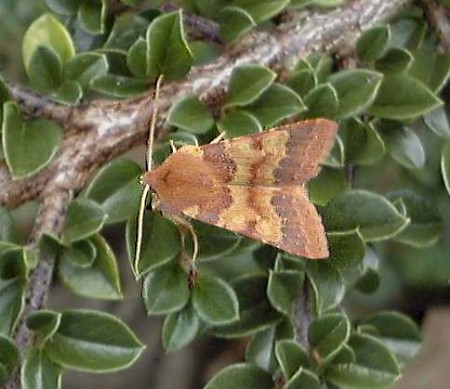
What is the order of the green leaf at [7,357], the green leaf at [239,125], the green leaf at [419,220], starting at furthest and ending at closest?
the green leaf at [419,220], the green leaf at [239,125], the green leaf at [7,357]

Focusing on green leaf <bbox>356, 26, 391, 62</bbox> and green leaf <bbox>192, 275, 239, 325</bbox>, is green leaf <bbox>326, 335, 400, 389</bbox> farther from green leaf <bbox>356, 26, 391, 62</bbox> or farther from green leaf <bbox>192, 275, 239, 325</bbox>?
green leaf <bbox>356, 26, 391, 62</bbox>

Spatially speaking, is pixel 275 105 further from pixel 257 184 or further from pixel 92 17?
pixel 92 17

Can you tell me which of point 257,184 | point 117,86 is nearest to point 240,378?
point 257,184

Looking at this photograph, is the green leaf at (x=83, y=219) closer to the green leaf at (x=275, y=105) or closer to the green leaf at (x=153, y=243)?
the green leaf at (x=153, y=243)

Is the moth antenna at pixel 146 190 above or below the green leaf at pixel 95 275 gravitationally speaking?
above

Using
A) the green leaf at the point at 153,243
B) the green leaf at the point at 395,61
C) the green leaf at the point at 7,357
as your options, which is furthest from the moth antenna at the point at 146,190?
the green leaf at the point at 395,61

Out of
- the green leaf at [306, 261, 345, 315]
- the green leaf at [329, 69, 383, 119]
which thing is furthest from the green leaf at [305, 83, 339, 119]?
the green leaf at [306, 261, 345, 315]
